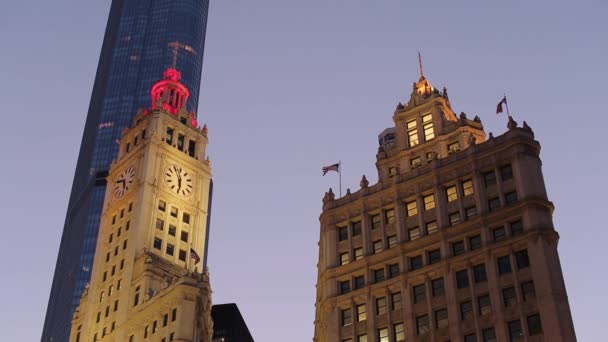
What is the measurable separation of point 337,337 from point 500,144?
23996 mm

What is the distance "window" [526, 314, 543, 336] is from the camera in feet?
208

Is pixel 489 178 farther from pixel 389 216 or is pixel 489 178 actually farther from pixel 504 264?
pixel 389 216

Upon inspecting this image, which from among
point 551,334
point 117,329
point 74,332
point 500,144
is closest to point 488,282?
point 551,334

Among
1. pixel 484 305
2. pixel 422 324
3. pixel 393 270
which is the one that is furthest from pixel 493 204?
pixel 422 324

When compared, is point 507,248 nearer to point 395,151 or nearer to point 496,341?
point 496,341

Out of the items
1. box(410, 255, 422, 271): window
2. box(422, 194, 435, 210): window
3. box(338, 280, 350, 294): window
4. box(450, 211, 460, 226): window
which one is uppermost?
box(422, 194, 435, 210): window

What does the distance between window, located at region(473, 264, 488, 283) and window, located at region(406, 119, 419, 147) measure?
20.8 m

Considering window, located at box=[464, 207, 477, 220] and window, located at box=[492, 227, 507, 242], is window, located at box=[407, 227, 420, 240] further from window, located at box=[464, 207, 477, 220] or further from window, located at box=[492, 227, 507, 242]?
window, located at box=[492, 227, 507, 242]

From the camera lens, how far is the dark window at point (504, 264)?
68750 millimetres

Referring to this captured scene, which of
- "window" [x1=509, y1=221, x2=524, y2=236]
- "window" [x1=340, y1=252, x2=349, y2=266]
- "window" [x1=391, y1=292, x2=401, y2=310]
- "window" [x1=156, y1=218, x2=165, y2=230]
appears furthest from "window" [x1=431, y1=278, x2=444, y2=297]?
"window" [x1=156, y1=218, x2=165, y2=230]

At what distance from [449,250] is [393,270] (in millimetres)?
6092

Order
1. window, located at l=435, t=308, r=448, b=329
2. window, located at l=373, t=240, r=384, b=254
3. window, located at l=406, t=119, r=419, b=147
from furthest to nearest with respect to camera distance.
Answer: window, located at l=406, t=119, r=419, b=147 → window, located at l=373, t=240, r=384, b=254 → window, located at l=435, t=308, r=448, b=329

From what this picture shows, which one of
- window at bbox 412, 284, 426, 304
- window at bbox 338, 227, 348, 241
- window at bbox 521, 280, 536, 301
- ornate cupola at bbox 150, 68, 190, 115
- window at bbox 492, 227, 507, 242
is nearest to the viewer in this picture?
window at bbox 521, 280, 536, 301

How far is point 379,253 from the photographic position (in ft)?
255
